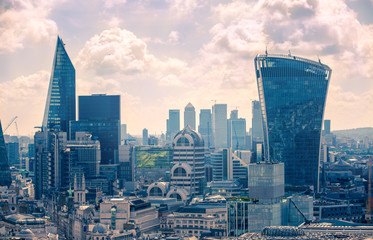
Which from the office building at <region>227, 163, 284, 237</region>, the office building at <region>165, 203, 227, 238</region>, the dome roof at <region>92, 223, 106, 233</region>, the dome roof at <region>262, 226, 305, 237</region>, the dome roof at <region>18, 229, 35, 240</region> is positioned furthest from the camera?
the office building at <region>165, 203, 227, 238</region>

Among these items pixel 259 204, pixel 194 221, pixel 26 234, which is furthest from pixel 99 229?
pixel 259 204

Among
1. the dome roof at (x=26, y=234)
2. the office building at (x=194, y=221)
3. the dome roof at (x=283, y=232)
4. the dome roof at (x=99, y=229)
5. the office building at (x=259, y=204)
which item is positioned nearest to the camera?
the dome roof at (x=283, y=232)

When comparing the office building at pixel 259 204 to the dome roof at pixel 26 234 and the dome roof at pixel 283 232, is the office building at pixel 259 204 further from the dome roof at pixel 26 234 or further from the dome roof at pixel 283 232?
the dome roof at pixel 26 234

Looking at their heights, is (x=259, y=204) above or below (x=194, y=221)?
above

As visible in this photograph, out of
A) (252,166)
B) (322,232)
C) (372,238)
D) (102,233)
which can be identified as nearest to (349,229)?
(322,232)

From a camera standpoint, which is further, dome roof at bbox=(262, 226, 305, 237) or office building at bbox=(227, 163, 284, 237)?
office building at bbox=(227, 163, 284, 237)

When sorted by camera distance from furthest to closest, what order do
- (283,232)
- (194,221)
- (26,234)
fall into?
(194,221) < (26,234) < (283,232)

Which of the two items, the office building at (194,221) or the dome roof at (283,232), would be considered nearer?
the dome roof at (283,232)

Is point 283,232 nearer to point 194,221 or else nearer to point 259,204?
point 259,204

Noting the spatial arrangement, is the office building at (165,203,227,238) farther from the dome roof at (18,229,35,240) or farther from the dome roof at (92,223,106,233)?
the dome roof at (18,229,35,240)

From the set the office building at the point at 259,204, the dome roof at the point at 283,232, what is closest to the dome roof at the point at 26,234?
the office building at the point at 259,204

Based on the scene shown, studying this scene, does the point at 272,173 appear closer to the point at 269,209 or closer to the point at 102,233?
the point at 269,209

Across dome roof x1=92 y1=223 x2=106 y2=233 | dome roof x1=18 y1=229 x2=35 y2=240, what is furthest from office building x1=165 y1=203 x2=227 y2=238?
dome roof x1=18 y1=229 x2=35 y2=240

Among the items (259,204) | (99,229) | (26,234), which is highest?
(259,204)
